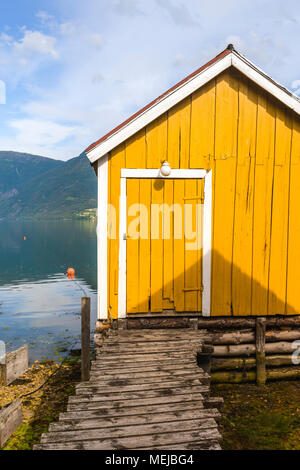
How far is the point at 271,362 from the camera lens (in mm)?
8219

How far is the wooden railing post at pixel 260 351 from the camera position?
7.80 m

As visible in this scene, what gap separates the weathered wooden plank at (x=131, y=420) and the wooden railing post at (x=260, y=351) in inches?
152

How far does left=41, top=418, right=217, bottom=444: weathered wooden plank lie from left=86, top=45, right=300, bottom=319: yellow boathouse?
3480 mm

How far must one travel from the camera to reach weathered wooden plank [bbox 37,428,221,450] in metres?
3.69

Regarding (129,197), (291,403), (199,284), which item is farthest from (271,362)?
(129,197)

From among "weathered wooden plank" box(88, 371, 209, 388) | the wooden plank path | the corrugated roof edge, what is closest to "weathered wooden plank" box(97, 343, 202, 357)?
the wooden plank path

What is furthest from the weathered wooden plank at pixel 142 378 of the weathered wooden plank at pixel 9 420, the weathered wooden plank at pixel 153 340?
the weathered wooden plank at pixel 9 420

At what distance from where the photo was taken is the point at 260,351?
26.2 ft

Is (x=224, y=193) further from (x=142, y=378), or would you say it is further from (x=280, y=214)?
(x=142, y=378)

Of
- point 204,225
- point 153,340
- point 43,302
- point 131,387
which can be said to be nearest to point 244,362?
point 153,340

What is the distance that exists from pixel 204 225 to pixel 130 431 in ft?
15.2

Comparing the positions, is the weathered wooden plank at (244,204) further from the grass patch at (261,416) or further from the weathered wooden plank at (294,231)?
the grass patch at (261,416)

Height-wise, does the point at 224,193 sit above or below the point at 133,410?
above
